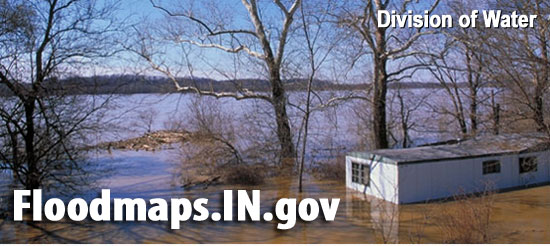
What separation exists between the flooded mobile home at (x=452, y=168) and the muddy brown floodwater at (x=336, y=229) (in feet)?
1.87

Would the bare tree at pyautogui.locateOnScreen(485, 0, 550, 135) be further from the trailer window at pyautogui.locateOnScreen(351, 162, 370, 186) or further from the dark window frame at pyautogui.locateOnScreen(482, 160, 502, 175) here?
the trailer window at pyautogui.locateOnScreen(351, 162, 370, 186)

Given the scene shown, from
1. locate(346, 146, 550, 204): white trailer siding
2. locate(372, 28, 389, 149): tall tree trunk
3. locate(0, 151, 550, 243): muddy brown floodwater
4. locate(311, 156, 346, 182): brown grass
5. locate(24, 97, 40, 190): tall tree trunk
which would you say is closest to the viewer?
locate(0, 151, 550, 243): muddy brown floodwater

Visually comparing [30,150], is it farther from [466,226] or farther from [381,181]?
[466,226]

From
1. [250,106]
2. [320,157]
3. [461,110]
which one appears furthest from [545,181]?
[250,106]

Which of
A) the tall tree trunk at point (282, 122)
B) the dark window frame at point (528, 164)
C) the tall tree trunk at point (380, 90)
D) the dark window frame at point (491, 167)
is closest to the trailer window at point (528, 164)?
the dark window frame at point (528, 164)

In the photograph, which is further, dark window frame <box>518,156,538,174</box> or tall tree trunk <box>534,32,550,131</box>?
dark window frame <box>518,156,538,174</box>

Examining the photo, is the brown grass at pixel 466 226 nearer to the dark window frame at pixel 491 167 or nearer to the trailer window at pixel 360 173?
the trailer window at pixel 360 173

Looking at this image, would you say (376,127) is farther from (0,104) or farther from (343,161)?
(0,104)

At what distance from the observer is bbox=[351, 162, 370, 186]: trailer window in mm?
12244

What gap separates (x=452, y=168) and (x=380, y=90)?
516cm

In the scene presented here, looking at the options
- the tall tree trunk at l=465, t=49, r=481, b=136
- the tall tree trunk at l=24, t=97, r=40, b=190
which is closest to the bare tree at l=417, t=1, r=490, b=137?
the tall tree trunk at l=465, t=49, r=481, b=136

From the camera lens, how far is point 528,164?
42.1ft

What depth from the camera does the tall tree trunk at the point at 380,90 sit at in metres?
15.9

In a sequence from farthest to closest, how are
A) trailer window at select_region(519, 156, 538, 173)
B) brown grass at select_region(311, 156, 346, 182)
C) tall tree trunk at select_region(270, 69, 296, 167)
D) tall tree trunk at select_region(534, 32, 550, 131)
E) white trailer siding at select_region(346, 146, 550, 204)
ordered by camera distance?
1. tall tree trunk at select_region(270, 69, 296, 167)
2. brown grass at select_region(311, 156, 346, 182)
3. trailer window at select_region(519, 156, 538, 173)
4. white trailer siding at select_region(346, 146, 550, 204)
5. tall tree trunk at select_region(534, 32, 550, 131)
